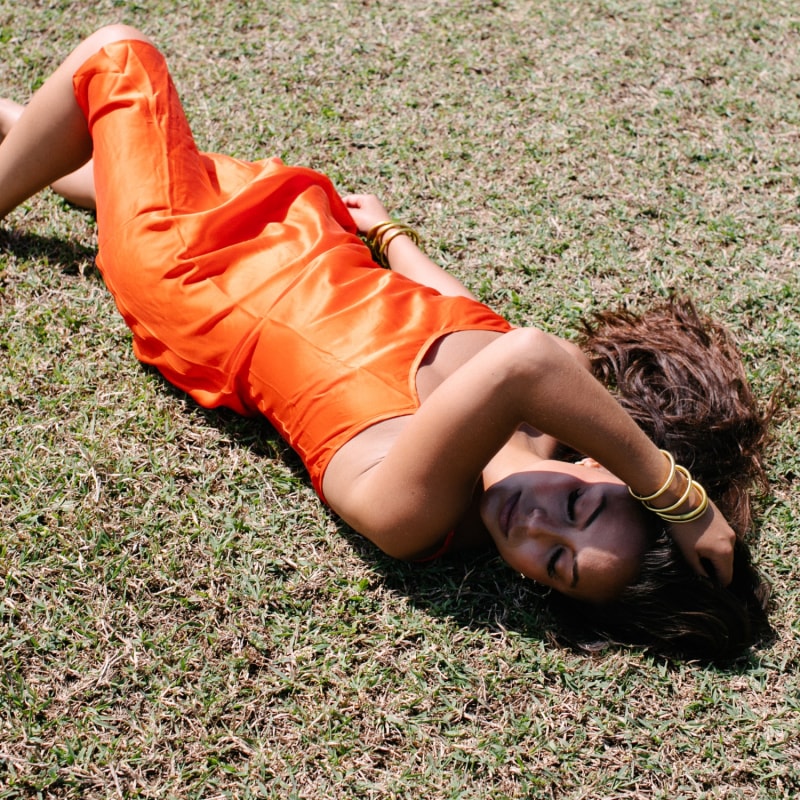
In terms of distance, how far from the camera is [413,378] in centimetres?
297

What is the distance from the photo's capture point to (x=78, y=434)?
3.40 m

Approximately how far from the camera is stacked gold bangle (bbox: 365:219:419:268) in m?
3.98

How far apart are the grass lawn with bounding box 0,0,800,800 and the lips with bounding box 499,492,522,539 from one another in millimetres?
432

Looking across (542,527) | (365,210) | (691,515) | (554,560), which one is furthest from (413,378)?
(365,210)

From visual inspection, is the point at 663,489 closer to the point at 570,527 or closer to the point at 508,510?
the point at 570,527

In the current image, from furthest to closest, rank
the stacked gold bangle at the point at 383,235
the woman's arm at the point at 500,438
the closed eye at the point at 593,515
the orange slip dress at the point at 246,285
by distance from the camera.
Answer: the stacked gold bangle at the point at 383,235 → the orange slip dress at the point at 246,285 → the closed eye at the point at 593,515 → the woman's arm at the point at 500,438

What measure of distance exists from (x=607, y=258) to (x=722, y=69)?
1.90 metres

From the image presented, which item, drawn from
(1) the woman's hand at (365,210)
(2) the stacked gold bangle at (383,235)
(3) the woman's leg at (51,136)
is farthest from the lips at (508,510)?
(3) the woman's leg at (51,136)

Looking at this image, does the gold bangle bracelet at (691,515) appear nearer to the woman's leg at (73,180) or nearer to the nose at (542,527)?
the nose at (542,527)

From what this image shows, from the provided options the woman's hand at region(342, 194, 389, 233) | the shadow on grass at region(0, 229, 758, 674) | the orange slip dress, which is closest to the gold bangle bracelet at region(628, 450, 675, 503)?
the shadow on grass at region(0, 229, 758, 674)

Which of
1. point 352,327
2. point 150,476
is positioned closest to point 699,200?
point 352,327

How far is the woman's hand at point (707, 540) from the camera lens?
2.75 m

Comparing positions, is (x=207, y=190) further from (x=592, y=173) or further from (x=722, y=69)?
(x=722, y=69)

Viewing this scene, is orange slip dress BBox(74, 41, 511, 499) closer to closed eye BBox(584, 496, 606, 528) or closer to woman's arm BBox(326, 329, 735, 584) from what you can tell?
woman's arm BBox(326, 329, 735, 584)
